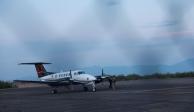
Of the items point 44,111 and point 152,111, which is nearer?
point 152,111

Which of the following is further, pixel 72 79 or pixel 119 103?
pixel 72 79

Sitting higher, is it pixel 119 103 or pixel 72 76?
pixel 72 76

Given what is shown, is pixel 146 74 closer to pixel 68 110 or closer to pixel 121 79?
pixel 68 110

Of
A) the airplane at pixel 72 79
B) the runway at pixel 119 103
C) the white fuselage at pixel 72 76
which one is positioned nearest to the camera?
the runway at pixel 119 103

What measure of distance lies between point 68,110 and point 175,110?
233 inches

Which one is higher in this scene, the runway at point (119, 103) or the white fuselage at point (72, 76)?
the white fuselage at point (72, 76)

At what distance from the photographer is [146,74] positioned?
18.7ft

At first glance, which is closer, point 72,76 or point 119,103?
point 119,103

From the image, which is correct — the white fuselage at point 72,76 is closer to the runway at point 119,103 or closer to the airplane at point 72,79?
the airplane at point 72,79

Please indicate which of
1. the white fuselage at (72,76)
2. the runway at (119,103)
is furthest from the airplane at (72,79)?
the runway at (119,103)

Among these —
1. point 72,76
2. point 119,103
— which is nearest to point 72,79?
point 72,76

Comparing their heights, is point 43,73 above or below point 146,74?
above

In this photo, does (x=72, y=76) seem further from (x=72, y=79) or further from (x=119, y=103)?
(x=119, y=103)

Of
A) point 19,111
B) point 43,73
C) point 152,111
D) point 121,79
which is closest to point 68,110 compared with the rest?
point 19,111
